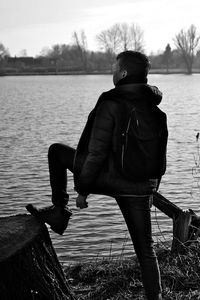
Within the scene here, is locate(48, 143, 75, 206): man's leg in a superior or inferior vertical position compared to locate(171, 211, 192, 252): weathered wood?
superior

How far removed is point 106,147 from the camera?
12.4 ft

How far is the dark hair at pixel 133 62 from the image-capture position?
12.5 feet

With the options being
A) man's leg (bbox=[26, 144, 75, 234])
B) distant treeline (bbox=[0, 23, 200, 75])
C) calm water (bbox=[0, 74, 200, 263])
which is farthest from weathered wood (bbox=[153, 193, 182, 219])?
distant treeline (bbox=[0, 23, 200, 75])

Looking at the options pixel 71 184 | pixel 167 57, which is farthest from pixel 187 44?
pixel 71 184

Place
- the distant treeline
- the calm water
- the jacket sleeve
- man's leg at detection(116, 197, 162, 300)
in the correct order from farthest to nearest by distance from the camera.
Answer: the distant treeline, the calm water, man's leg at detection(116, 197, 162, 300), the jacket sleeve

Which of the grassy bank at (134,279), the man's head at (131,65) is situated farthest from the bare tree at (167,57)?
the man's head at (131,65)

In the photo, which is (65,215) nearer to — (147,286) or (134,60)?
(147,286)

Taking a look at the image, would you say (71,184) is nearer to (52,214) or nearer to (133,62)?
(52,214)

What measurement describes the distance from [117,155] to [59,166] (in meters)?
0.55

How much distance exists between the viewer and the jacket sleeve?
3729 millimetres

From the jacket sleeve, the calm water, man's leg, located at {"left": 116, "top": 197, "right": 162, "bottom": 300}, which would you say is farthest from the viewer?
the calm water

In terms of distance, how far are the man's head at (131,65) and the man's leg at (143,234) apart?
807 millimetres

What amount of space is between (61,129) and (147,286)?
2038 cm

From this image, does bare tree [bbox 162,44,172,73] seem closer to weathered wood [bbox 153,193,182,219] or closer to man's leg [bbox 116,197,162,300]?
weathered wood [bbox 153,193,182,219]
